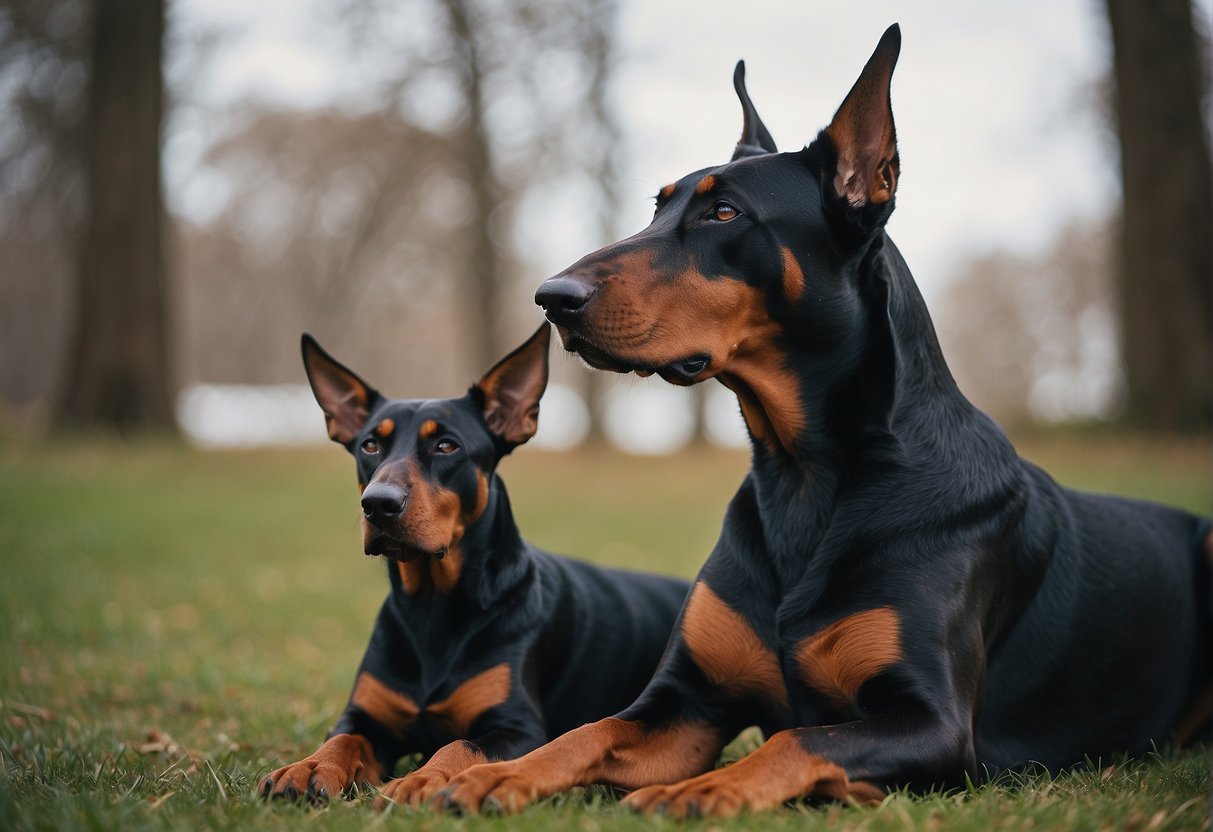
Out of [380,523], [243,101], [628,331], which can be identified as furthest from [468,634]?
[243,101]

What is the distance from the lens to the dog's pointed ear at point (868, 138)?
132 inches

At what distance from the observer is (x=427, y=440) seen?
173 inches

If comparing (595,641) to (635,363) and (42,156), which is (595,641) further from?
(42,156)

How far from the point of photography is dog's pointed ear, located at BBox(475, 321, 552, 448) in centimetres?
477

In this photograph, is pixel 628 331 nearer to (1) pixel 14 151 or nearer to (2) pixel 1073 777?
(2) pixel 1073 777

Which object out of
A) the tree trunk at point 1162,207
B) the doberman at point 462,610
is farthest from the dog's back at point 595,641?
the tree trunk at point 1162,207

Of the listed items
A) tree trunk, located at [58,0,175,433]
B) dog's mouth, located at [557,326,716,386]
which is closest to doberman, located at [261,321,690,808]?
dog's mouth, located at [557,326,716,386]

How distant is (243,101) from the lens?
2845 cm

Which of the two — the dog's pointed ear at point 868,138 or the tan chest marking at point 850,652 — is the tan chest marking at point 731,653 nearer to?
the tan chest marking at point 850,652

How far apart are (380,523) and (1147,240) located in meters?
14.1

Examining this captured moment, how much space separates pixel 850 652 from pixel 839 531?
1.25 ft

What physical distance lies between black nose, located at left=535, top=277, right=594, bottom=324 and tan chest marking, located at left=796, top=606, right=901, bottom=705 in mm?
1182

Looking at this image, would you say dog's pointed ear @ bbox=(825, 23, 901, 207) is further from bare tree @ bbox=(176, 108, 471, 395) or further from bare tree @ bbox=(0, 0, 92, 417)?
bare tree @ bbox=(176, 108, 471, 395)

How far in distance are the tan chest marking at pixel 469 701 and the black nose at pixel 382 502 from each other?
664 millimetres
